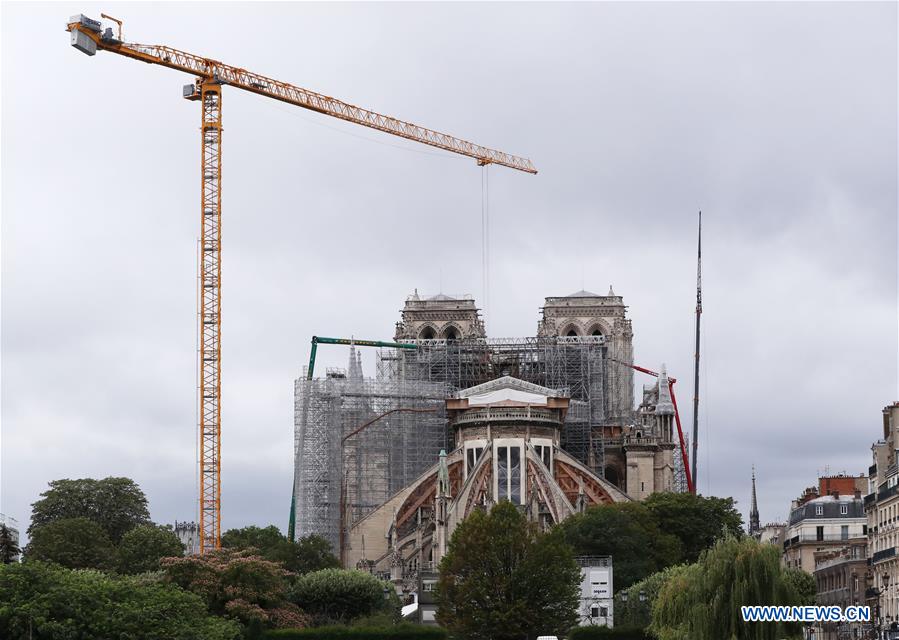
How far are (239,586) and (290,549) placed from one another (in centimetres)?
2635

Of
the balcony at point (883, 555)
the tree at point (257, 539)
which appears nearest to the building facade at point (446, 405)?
the tree at point (257, 539)

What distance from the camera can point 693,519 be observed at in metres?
126

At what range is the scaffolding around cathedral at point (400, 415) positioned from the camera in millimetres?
142125

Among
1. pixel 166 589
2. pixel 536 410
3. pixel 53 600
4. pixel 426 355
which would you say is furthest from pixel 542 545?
pixel 426 355

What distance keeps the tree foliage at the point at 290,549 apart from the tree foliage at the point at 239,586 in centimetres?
2026

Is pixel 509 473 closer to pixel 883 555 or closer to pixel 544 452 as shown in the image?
pixel 544 452

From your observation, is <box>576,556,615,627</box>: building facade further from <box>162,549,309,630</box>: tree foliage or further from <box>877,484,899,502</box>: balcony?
<box>162,549,309,630</box>: tree foliage

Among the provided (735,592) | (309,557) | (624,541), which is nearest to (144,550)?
(309,557)

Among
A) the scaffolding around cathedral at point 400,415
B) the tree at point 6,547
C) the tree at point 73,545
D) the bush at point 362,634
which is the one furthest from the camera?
the scaffolding around cathedral at point 400,415

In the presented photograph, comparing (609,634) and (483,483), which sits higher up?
(483,483)

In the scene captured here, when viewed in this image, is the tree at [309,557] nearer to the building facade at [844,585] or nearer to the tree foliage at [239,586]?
the tree foliage at [239,586]

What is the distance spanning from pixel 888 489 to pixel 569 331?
71018 millimetres

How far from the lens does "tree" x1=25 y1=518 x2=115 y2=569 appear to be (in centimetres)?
10788

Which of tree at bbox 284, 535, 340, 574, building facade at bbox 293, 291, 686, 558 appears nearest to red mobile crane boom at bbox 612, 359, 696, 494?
building facade at bbox 293, 291, 686, 558
